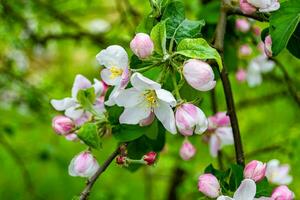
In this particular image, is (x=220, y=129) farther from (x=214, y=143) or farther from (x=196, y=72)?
(x=196, y=72)

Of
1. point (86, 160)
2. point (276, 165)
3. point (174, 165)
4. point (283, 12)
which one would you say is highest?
point (283, 12)

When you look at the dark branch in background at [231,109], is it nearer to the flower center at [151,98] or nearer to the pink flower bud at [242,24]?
the flower center at [151,98]

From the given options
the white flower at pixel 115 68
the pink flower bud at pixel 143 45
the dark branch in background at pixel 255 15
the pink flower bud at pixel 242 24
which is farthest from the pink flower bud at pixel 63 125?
the pink flower bud at pixel 242 24

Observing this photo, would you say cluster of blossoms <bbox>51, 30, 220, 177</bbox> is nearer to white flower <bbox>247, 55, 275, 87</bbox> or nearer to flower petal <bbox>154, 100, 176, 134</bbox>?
flower petal <bbox>154, 100, 176, 134</bbox>

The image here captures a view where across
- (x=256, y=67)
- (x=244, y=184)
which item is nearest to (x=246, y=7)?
(x=244, y=184)

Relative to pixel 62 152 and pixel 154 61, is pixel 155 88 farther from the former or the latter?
pixel 62 152

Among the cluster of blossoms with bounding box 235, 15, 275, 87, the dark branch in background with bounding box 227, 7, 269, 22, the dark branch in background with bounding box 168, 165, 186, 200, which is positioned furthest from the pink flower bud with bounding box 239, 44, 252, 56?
the dark branch in background with bounding box 168, 165, 186, 200

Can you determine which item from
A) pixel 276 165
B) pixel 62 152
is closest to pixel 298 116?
pixel 62 152
